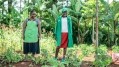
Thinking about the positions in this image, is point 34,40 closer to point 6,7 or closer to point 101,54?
point 101,54

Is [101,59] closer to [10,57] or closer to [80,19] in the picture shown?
[10,57]

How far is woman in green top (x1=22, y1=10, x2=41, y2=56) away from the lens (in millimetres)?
8953

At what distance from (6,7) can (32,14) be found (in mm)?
10791

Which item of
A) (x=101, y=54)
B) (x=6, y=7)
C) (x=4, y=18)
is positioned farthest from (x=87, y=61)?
(x=6, y=7)

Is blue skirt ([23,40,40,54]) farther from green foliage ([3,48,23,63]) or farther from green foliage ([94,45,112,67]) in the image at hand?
green foliage ([94,45,112,67])

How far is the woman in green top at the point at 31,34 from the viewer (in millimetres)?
8953

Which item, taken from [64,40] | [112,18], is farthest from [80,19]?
[64,40]

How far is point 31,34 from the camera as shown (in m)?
9.01

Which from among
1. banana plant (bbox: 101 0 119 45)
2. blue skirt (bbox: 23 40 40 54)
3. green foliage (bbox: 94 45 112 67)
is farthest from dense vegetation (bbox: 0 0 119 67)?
green foliage (bbox: 94 45 112 67)

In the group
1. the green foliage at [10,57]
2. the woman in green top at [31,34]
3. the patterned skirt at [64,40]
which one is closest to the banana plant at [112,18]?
the patterned skirt at [64,40]

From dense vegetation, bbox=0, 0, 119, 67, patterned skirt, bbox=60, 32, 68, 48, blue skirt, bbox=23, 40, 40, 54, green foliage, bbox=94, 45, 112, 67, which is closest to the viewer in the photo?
green foliage, bbox=94, 45, 112, 67

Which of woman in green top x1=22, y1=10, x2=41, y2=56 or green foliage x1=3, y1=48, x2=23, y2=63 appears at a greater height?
woman in green top x1=22, y1=10, x2=41, y2=56

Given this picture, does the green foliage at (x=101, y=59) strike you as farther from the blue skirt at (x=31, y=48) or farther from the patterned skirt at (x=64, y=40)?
the blue skirt at (x=31, y=48)

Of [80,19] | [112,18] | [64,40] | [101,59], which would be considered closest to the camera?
[101,59]
